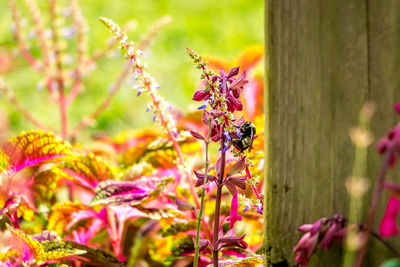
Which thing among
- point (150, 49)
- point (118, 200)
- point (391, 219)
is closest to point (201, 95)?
point (118, 200)

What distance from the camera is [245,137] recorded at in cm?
114

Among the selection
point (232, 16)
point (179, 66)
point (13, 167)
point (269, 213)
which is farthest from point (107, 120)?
point (269, 213)

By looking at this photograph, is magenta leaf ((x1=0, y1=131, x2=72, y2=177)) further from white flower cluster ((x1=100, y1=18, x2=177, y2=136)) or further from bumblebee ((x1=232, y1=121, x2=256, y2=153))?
bumblebee ((x1=232, y1=121, x2=256, y2=153))

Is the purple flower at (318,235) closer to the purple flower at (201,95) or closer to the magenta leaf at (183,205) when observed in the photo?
the purple flower at (201,95)

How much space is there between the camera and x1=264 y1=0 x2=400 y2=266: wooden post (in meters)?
0.99

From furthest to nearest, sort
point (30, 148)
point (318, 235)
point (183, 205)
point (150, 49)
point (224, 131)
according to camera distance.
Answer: point (150, 49) < point (183, 205) < point (30, 148) < point (224, 131) < point (318, 235)

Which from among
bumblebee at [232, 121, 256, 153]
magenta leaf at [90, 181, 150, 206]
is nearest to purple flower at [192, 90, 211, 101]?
bumblebee at [232, 121, 256, 153]

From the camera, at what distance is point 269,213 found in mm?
1124

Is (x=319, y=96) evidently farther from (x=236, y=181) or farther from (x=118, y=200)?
(x=118, y=200)

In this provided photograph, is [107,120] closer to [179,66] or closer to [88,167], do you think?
[179,66]

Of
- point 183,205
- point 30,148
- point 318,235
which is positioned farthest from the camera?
point 183,205

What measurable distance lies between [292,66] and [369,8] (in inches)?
7.2

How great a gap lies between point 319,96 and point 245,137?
19cm

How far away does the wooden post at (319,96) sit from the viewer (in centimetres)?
99
